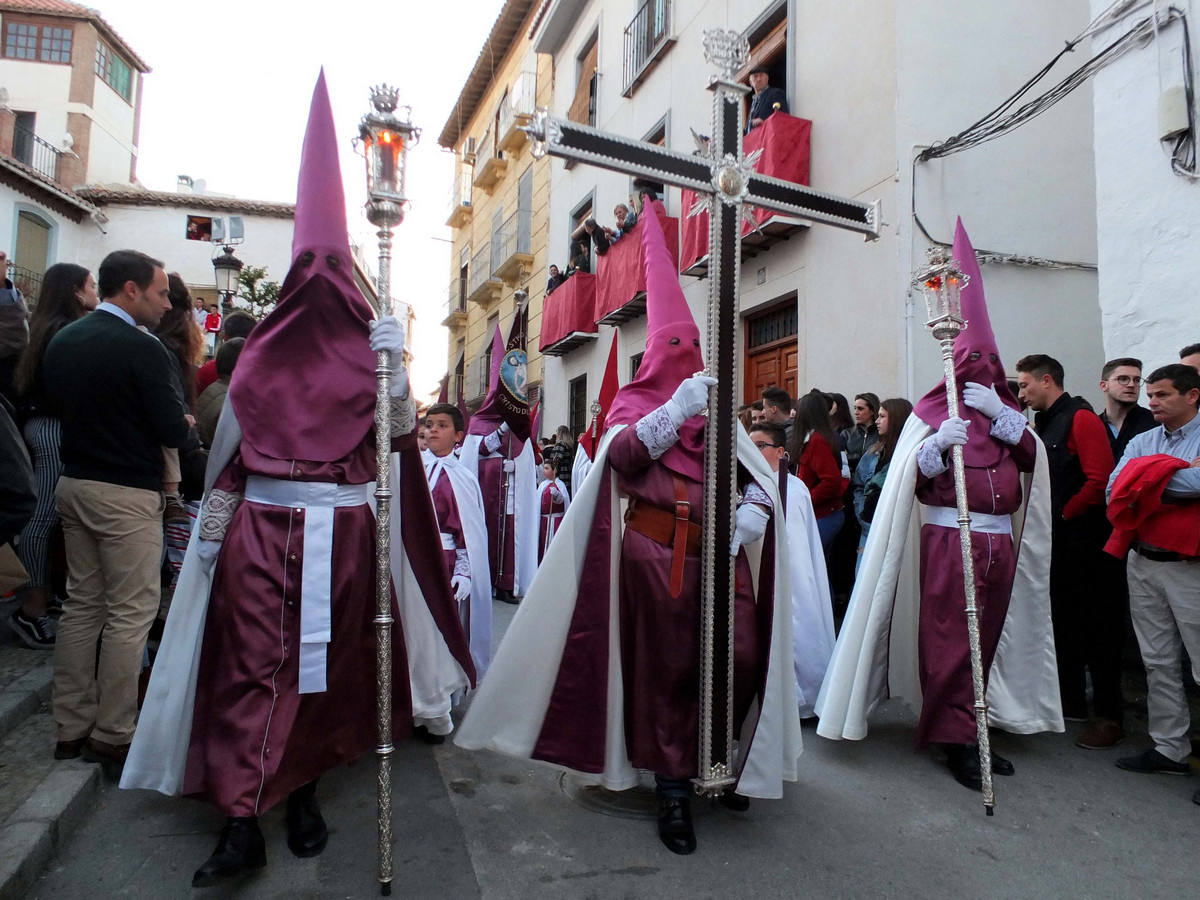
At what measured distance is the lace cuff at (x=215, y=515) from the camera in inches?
110

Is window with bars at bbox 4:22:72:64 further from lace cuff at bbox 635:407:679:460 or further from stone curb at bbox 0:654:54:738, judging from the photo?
lace cuff at bbox 635:407:679:460

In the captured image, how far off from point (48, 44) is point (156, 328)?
28.4 metres

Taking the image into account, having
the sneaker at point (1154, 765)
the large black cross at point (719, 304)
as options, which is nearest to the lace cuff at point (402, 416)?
the large black cross at point (719, 304)

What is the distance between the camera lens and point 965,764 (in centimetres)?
355

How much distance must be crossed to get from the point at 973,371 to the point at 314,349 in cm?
291

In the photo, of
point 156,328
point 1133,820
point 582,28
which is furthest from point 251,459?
point 582,28

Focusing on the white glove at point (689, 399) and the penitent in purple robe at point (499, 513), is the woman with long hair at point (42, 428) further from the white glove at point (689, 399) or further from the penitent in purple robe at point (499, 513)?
the penitent in purple robe at point (499, 513)

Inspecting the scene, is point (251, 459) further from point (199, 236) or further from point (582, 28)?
point (199, 236)

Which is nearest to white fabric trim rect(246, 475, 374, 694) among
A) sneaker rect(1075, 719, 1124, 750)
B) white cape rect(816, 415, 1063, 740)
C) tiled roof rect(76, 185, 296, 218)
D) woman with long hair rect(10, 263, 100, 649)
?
woman with long hair rect(10, 263, 100, 649)

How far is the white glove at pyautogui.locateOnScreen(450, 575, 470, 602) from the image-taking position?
407 cm

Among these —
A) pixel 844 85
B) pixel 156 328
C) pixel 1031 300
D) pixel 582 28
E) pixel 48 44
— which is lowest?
pixel 156 328

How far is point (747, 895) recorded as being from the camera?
2.53 meters

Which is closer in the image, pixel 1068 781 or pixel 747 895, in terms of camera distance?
pixel 747 895

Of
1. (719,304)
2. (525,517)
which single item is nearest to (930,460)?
(719,304)
